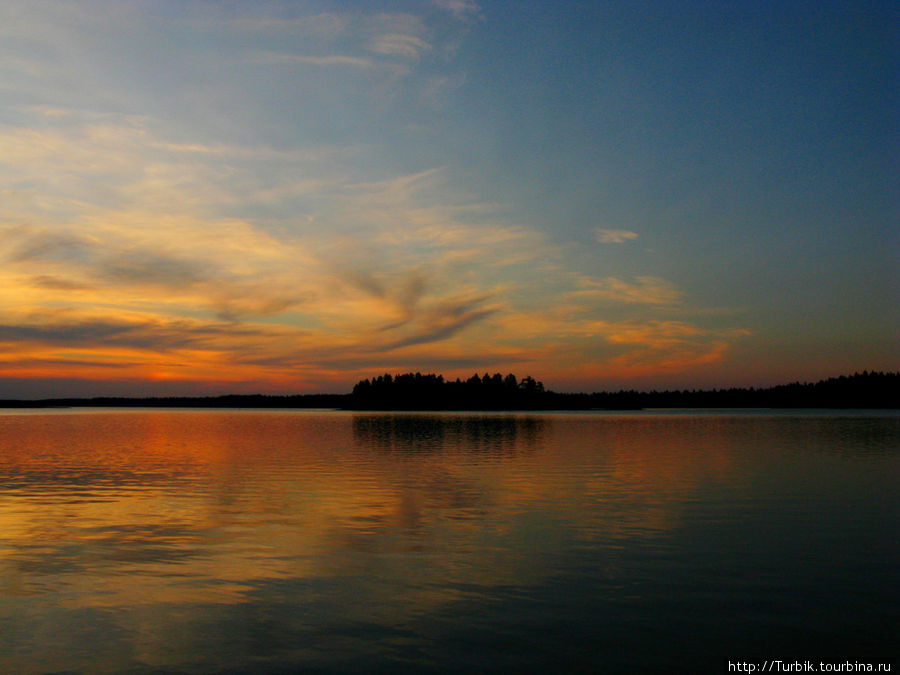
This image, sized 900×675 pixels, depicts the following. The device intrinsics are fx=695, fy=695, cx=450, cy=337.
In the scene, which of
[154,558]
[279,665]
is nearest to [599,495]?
[154,558]

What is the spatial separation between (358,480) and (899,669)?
32.8 metres

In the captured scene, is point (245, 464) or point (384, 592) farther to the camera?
point (245, 464)

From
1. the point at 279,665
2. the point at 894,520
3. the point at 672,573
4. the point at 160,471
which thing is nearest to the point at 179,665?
the point at 279,665

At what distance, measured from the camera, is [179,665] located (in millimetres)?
13602

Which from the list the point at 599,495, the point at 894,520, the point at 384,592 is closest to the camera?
the point at 384,592

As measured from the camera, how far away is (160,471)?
161 ft

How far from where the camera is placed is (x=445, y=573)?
2019 cm

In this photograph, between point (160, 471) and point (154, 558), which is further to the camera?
point (160, 471)

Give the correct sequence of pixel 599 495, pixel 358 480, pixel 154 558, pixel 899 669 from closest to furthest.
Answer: pixel 899 669 < pixel 154 558 < pixel 599 495 < pixel 358 480

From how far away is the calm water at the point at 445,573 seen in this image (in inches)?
565

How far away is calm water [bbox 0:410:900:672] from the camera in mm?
14359

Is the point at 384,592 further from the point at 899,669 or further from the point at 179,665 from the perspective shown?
the point at 899,669

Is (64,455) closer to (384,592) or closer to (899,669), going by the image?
(384,592)

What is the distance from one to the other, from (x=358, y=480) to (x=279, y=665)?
29.4m
